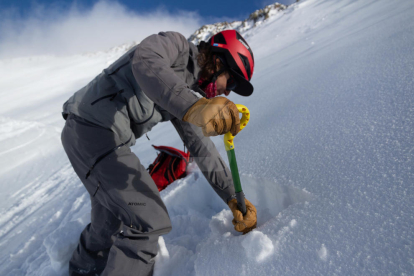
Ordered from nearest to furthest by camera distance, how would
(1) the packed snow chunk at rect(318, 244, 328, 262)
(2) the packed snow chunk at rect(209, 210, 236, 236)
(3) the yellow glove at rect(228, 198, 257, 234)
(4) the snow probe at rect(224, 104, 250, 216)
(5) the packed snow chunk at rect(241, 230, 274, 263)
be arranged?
(1) the packed snow chunk at rect(318, 244, 328, 262) < (5) the packed snow chunk at rect(241, 230, 274, 263) < (4) the snow probe at rect(224, 104, 250, 216) < (3) the yellow glove at rect(228, 198, 257, 234) < (2) the packed snow chunk at rect(209, 210, 236, 236)

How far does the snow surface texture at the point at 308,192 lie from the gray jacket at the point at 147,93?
39 centimetres

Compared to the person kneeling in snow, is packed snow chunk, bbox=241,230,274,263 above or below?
below

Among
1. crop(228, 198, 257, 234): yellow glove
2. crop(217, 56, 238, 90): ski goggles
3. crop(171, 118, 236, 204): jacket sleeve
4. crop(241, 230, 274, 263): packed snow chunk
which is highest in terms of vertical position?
crop(217, 56, 238, 90): ski goggles

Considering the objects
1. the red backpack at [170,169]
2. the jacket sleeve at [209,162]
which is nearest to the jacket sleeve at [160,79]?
the jacket sleeve at [209,162]

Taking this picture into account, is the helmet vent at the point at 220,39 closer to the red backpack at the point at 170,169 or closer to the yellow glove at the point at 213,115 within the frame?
the yellow glove at the point at 213,115

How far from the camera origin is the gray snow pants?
106 centimetres

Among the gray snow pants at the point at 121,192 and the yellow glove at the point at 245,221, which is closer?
the gray snow pants at the point at 121,192

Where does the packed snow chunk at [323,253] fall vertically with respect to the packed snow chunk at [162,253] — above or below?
above

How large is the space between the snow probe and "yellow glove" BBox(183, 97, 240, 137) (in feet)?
0.54

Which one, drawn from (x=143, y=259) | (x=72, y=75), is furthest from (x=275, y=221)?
(x=72, y=75)

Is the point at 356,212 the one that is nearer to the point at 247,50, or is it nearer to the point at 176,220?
the point at 247,50

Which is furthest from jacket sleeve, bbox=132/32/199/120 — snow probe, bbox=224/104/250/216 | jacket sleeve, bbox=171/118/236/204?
jacket sleeve, bbox=171/118/236/204

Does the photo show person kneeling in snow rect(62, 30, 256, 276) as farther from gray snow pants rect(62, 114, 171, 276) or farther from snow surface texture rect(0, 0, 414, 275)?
snow surface texture rect(0, 0, 414, 275)

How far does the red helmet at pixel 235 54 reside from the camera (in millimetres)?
1323
